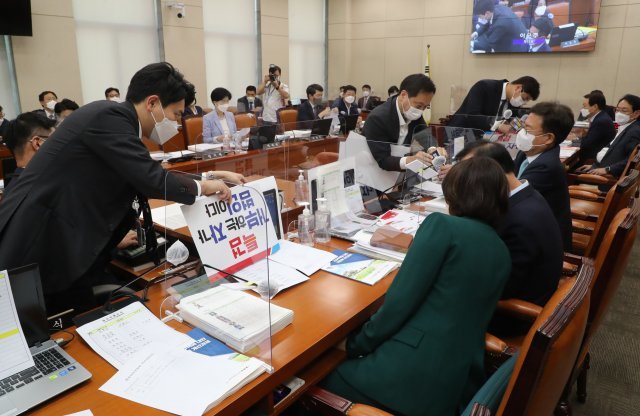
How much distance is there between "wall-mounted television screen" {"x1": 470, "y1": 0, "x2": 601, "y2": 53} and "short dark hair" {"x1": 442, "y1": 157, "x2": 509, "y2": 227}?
7832 millimetres

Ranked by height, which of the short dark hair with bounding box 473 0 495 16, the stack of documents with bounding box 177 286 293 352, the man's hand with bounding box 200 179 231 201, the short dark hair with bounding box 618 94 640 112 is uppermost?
the short dark hair with bounding box 473 0 495 16

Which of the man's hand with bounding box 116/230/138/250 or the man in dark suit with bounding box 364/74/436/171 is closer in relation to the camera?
the man's hand with bounding box 116/230/138/250

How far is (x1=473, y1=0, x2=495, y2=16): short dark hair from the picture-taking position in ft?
27.2

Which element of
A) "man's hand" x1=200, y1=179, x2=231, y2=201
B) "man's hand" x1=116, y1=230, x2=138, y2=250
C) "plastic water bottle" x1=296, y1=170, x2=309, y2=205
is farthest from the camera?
"plastic water bottle" x1=296, y1=170, x2=309, y2=205

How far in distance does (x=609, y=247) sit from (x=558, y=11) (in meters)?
7.79

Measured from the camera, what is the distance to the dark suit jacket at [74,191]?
4.93 ft

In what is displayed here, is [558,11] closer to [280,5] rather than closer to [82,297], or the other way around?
[280,5]

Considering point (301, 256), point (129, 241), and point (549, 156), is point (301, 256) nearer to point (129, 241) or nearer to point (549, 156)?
point (129, 241)

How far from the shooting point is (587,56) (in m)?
7.62

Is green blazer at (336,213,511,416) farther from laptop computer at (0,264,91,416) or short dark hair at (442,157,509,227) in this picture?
laptop computer at (0,264,91,416)

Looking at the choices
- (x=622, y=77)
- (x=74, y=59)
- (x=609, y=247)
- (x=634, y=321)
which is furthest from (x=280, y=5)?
(x=609, y=247)

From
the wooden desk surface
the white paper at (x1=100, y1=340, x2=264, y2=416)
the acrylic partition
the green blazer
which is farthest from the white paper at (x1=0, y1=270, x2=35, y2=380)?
the green blazer

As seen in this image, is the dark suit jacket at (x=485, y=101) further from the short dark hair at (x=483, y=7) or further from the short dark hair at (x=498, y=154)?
the short dark hair at (x=483, y=7)

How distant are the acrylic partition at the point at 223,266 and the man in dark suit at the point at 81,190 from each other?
0.04m
